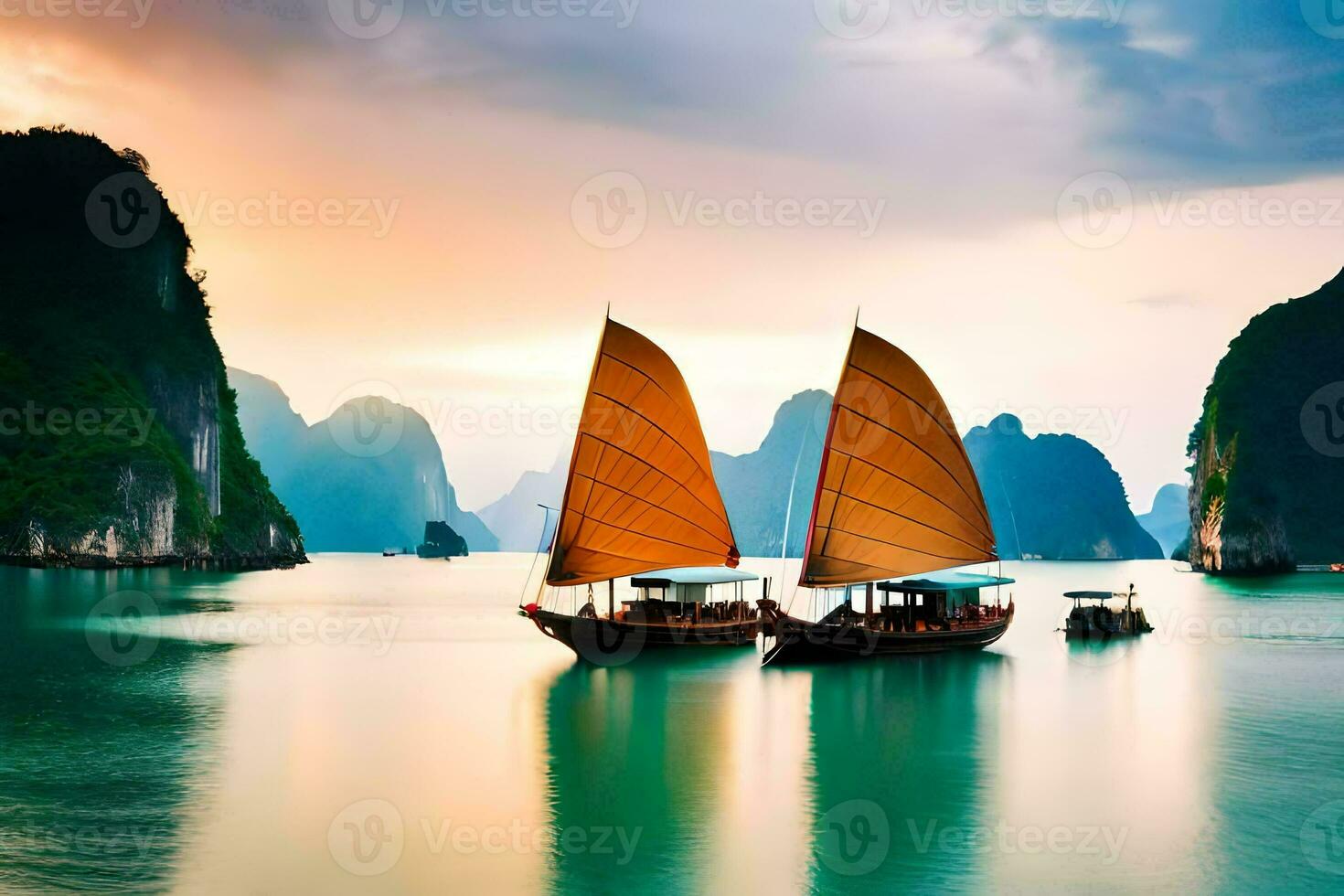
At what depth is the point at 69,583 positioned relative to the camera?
64.8m

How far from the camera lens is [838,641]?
108ft

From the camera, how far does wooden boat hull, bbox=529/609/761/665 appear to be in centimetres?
3406

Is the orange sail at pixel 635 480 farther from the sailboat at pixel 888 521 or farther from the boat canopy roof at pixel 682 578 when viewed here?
the sailboat at pixel 888 521

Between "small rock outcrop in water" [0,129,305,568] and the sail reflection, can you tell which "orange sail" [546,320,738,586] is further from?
"small rock outcrop in water" [0,129,305,568]

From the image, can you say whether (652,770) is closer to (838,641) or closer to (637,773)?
(637,773)

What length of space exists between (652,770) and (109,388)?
3660 inches

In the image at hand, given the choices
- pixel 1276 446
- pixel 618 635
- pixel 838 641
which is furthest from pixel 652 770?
pixel 1276 446

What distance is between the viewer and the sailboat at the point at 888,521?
33469 millimetres

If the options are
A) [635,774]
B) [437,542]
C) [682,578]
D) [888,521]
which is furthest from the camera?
[437,542]

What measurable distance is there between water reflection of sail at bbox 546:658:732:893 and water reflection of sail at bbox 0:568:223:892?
510 centimetres

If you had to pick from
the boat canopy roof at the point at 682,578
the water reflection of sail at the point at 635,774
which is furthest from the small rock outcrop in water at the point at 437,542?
the water reflection of sail at the point at 635,774

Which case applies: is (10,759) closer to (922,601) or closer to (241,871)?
(241,871)

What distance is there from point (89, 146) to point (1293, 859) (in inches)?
4933

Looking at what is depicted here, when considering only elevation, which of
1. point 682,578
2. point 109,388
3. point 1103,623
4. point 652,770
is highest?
point 109,388
